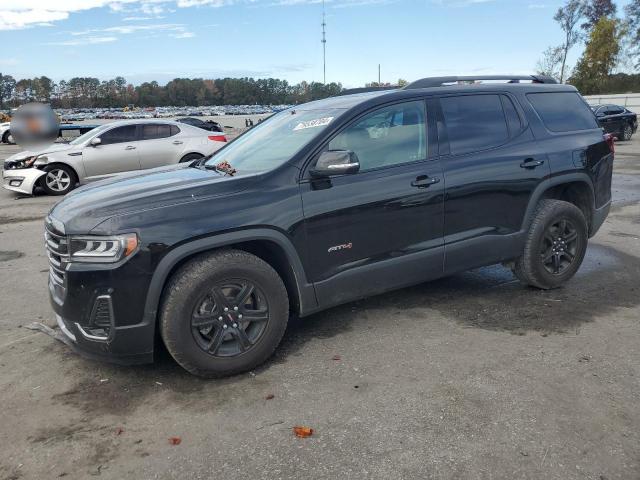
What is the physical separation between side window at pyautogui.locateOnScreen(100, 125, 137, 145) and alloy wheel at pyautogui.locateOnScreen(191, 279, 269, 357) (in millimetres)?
9554

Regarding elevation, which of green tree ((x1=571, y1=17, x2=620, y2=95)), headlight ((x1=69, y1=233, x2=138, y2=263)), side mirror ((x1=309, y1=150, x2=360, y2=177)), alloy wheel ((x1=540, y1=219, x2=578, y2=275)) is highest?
green tree ((x1=571, y1=17, x2=620, y2=95))

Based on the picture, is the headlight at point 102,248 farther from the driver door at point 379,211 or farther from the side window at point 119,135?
the side window at point 119,135

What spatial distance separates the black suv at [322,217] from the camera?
327 cm

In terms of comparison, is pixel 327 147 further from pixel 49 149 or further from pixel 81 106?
pixel 81 106

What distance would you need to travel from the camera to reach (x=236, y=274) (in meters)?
3.44

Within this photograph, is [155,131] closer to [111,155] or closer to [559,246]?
[111,155]

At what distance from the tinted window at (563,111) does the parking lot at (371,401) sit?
62.9 inches

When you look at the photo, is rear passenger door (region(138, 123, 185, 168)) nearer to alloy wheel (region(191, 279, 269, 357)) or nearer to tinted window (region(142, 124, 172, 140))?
tinted window (region(142, 124, 172, 140))

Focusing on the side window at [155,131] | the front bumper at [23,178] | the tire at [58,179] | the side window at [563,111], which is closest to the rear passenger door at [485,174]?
the side window at [563,111]

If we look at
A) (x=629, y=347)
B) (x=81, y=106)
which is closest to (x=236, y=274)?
(x=629, y=347)

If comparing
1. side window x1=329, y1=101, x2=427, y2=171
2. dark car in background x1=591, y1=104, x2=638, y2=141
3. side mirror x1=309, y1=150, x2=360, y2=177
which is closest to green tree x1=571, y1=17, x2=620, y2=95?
dark car in background x1=591, y1=104, x2=638, y2=141

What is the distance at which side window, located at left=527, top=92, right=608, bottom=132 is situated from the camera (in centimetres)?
A: 496

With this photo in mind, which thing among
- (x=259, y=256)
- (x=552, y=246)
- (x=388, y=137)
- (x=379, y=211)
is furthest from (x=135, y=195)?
(x=552, y=246)

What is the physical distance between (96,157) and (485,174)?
9601 millimetres
